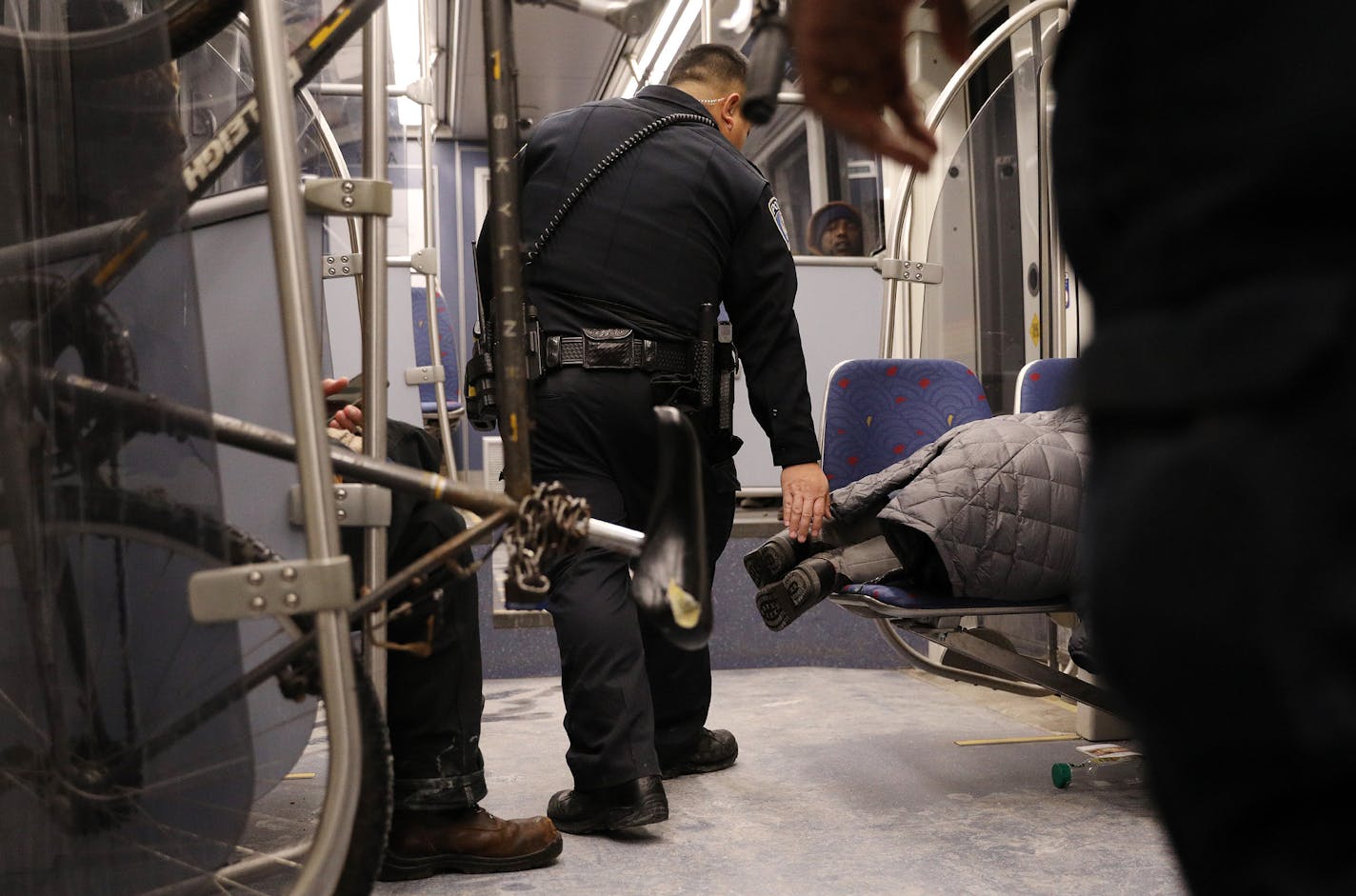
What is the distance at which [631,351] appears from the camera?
2.29 meters

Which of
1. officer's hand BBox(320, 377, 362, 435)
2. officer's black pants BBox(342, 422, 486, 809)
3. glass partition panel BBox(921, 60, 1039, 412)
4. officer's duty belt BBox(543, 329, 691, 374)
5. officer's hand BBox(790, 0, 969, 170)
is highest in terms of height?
glass partition panel BBox(921, 60, 1039, 412)

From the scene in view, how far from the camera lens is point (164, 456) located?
983 millimetres

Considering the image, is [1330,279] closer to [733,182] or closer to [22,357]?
[22,357]

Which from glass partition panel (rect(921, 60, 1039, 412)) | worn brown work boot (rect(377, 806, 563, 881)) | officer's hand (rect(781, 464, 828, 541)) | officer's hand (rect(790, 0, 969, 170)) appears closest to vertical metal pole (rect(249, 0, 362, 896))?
officer's hand (rect(790, 0, 969, 170))

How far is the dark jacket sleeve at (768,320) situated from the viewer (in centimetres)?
245

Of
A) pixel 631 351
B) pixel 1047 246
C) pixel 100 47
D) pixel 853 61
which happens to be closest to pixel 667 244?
pixel 631 351

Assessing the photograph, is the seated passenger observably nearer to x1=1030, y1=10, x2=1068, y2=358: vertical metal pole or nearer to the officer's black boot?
the officer's black boot

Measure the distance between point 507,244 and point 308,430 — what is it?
0.30 metres

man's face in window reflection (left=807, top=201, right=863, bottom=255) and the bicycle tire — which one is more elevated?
man's face in window reflection (left=807, top=201, right=863, bottom=255)

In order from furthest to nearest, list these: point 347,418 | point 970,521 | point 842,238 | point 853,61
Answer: point 842,238, point 970,521, point 347,418, point 853,61

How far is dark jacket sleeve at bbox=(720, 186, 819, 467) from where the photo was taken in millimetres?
2449

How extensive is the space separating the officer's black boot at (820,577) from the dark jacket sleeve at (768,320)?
0.71ft

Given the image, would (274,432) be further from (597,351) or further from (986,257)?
(986,257)

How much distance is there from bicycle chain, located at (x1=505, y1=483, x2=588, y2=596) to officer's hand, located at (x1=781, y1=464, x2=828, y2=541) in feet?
4.09
